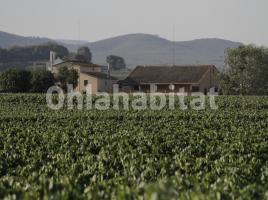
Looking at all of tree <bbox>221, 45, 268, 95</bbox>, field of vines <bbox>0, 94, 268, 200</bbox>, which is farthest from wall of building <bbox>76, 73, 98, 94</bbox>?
field of vines <bbox>0, 94, 268, 200</bbox>

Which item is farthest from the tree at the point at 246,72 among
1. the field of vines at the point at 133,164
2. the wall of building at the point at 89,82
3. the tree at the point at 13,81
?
the field of vines at the point at 133,164

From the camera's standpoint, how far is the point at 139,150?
14773 millimetres

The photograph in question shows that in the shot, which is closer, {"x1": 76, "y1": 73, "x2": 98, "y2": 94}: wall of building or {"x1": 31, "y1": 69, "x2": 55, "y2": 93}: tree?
{"x1": 31, "y1": 69, "x2": 55, "y2": 93}: tree

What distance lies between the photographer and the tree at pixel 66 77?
79.2 meters

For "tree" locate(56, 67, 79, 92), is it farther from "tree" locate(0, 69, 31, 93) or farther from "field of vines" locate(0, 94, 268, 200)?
"field of vines" locate(0, 94, 268, 200)

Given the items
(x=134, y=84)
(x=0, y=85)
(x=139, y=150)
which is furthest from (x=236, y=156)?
(x=134, y=84)

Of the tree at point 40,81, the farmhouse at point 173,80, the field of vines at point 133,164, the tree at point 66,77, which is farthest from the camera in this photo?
the tree at point 66,77

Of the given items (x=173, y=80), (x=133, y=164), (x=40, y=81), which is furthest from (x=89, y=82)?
(x=133, y=164)

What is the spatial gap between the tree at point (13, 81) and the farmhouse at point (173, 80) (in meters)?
15.3

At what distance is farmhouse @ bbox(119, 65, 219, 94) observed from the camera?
7653cm

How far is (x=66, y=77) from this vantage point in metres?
80.0

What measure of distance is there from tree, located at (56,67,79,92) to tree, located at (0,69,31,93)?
8.78 meters

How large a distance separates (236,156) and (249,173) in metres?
2.70

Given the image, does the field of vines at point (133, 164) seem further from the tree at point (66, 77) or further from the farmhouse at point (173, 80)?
the tree at point (66, 77)
